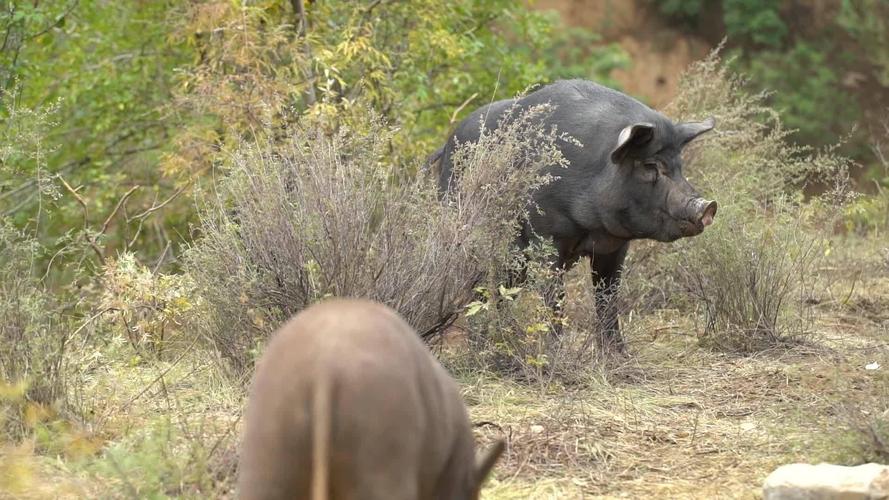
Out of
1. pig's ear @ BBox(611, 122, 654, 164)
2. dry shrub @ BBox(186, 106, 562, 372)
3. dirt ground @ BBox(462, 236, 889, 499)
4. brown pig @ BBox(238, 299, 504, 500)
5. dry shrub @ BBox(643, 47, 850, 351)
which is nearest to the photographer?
brown pig @ BBox(238, 299, 504, 500)

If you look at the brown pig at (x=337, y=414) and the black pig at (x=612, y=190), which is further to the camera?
the black pig at (x=612, y=190)

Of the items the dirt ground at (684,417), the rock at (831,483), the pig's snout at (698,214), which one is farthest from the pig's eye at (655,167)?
the rock at (831,483)

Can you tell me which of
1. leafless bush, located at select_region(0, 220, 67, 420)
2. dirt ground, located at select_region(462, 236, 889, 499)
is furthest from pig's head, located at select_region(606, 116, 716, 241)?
leafless bush, located at select_region(0, 220, 67, 420)

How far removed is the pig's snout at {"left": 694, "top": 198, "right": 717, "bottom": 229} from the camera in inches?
284

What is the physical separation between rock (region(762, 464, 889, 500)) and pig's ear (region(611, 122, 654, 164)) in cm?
290

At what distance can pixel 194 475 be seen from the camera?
4570 millimetres

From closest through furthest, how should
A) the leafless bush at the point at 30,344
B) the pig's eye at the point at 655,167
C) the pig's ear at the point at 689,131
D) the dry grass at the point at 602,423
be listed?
1. the dry grass at the point at 602,423
2. the leafless bush at the point at 30,344
3. the pig's eye at the point at 655,167
4. the pig's ear at the point at 689,131

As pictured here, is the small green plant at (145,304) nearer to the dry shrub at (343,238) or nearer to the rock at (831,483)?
the dry shrub at (343,238)

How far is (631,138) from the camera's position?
727 centimetres

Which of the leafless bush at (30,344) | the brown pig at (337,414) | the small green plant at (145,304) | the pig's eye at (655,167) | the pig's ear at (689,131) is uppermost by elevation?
the brown pig at (337,414)

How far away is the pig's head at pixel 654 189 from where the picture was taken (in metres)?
7.34

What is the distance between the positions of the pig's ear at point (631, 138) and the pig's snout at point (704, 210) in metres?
0.48

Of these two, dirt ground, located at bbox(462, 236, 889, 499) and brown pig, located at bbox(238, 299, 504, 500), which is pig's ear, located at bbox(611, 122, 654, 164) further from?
brown pig, located at bbox(238, 299, 504, 500)

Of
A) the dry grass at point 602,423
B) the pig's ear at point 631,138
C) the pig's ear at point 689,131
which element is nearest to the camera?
the dry grass at point 602,423
